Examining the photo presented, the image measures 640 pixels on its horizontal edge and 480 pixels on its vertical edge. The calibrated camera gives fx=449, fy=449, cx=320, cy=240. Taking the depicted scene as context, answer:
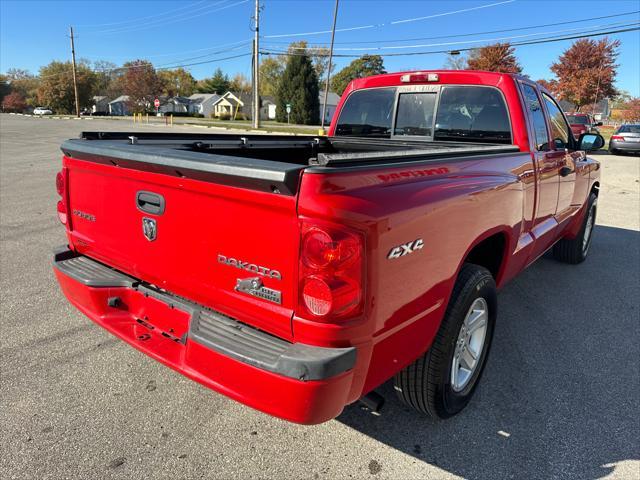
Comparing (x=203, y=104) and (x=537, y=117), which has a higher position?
(x=203, y=104)

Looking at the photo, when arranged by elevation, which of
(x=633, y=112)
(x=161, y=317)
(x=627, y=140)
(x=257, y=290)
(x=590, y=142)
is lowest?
(x=161, y=317)

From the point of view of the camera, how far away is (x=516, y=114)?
353 centimetres

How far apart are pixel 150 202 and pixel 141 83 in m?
85.2

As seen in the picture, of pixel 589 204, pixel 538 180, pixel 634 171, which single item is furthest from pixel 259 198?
pixel 634 171

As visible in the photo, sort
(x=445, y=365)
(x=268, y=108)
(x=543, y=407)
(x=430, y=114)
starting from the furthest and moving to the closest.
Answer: (x=268, y=108)
(x=430, y=114)
(x=543, y=407)
(x=445, y=365)

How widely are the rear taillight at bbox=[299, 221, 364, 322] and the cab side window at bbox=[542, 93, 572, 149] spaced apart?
10.7ft

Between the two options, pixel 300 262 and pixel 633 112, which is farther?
pixel 633 112

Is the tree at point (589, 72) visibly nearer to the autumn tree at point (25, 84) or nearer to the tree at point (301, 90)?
the tree at point (301, 90)

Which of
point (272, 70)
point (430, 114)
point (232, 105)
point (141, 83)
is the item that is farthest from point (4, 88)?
point (430, 114)

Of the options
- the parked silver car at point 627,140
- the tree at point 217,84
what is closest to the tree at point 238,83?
the tree at point 217,84

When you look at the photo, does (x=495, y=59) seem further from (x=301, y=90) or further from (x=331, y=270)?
(x=331, y=270)

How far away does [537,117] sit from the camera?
12.5 feet

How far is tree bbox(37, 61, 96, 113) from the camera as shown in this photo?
3374 inches

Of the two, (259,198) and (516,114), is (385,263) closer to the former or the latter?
(259,198)
